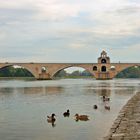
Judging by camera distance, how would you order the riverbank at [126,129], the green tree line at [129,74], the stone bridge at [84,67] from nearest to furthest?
the riverbank at [126,129] < the stone bridge at [84,67] < the green tree line at [129,74]

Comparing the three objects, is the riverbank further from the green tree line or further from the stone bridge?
the green tree line

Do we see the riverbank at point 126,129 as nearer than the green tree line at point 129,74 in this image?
Yes

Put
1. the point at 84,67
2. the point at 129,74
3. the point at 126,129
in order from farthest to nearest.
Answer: the point at 129,74
the point at 84,67
the point at 126,129

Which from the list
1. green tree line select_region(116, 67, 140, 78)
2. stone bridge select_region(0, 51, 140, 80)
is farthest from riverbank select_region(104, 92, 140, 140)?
green tree line select_region(116, 67, 140, 78)

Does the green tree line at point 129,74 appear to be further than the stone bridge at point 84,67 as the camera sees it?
Yes

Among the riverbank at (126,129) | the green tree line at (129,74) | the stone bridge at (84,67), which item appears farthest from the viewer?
the green tree line at (129,74)

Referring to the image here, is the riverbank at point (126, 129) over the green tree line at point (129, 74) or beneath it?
beneath

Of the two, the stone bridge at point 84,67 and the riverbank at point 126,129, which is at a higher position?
the stone bridge at point 84,67

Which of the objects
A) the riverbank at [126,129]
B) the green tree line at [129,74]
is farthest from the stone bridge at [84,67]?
the riverbank at [126,129]

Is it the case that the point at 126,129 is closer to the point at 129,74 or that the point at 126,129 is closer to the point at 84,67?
the point at 84,67

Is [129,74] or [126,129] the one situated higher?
[129,74]

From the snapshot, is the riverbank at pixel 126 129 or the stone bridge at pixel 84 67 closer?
the riverbank at pixel 126 129

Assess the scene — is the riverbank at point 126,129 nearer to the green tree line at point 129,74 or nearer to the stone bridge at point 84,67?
the stone bridge at point 84,67

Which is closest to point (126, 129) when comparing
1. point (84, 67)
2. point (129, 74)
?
point (84, 67)
